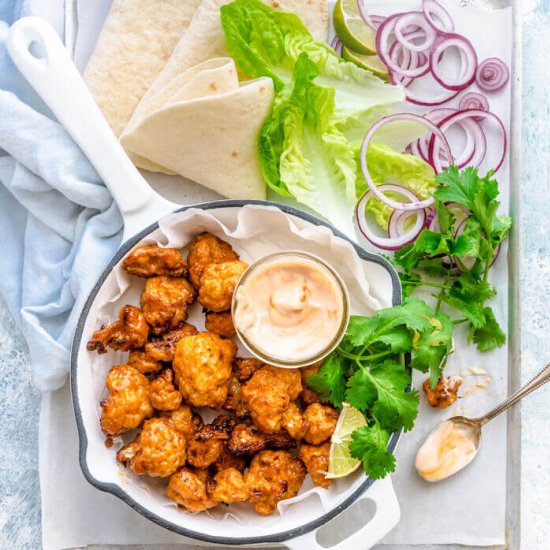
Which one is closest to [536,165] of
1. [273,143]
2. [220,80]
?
[273,143]

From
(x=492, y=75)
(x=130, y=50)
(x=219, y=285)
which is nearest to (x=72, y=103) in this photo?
(x=130, y=50)

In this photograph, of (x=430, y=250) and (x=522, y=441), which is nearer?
(x=430, y=250)

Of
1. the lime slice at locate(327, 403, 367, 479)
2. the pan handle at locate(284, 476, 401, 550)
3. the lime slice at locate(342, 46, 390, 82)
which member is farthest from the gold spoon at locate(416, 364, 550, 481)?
the lime slice at locate(342, 46, 390, 82)

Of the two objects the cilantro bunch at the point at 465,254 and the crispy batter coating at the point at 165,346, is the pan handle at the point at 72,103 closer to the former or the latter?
the crispy batter coating at the point at 165,346

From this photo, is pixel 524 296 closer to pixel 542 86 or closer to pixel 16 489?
pixel 542 86

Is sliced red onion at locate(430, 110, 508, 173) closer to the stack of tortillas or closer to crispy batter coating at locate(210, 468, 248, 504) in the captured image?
the stack of tortillas

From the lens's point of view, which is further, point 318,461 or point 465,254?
point 465,254

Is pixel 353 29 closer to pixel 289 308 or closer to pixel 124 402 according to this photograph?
pixel 289 308

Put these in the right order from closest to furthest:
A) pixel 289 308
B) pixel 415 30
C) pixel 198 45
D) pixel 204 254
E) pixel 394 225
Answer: pixel 289 308 < pixel 204 254 < pixel 198 45 < pixel 394 225 < pixel 415 30
